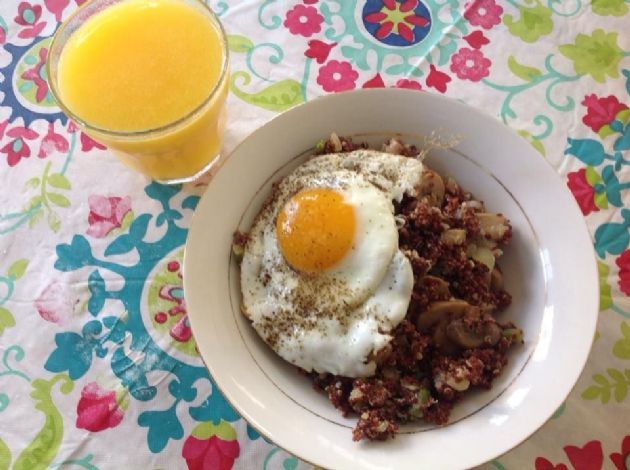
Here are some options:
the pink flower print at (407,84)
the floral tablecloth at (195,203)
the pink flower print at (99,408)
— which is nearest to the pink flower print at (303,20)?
the floral tablecloth at (195,203)

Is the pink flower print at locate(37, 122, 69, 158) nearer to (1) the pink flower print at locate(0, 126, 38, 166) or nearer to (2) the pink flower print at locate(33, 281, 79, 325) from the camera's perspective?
(1) the pink flower print at locate(0, 126, 38, 166)

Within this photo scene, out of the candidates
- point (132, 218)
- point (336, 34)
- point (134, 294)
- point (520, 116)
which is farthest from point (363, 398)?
point (336, 34)

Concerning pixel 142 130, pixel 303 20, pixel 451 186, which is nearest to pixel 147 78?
pixel 142 130

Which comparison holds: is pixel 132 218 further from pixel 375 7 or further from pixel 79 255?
pixel 375 7

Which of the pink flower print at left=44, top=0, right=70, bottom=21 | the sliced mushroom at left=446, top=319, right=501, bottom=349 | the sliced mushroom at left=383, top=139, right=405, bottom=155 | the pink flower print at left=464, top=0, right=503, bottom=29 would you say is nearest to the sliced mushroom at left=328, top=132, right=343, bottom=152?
the sliced mushroom at left=383, top=139, right=405, bottom=155

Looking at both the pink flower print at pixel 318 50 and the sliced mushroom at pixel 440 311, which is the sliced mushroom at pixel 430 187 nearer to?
the sliced mushroom at pixel 440 311

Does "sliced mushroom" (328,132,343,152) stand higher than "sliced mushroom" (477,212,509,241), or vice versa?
"sliced mushroom" (328,132,343,152)

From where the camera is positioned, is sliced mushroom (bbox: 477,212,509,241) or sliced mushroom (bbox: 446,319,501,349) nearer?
sliced mushroom (bbox: 446,319,501,349)
